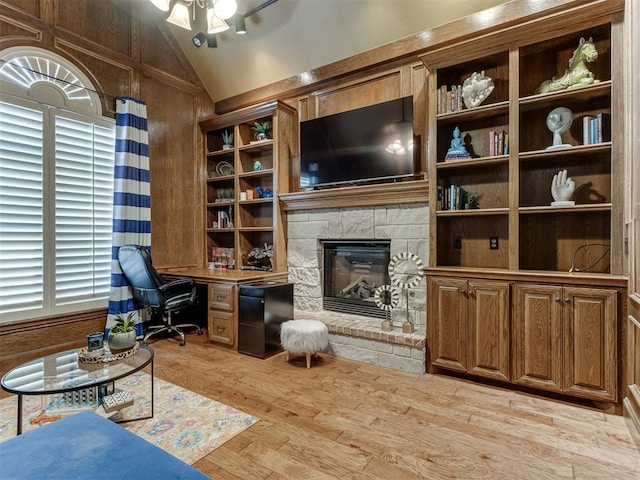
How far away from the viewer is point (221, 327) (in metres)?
3.59

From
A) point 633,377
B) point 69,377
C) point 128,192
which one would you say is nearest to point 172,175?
point 128,192

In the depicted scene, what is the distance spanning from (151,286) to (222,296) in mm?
706

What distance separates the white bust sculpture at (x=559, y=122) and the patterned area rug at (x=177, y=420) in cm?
292

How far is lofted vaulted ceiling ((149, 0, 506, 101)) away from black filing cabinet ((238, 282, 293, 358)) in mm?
2562

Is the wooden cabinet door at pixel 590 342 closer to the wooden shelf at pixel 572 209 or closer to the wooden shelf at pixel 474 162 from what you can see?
the wooden shelf at pixel 572 209

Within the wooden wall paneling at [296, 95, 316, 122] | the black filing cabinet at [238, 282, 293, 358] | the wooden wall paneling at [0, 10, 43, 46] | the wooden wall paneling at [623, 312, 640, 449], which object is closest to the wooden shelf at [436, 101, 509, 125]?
the wooden wall paneling at [296, 95, 316, 122]

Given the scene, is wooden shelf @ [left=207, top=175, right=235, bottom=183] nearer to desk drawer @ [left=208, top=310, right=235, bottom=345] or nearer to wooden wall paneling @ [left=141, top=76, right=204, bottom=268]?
wooden wall paneling @ [left=141, top=76, right=204, bottom=268]

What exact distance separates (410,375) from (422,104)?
8.19 ft

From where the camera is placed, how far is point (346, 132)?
11.9 feet

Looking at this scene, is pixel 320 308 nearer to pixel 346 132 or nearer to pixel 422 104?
pixel 346 132

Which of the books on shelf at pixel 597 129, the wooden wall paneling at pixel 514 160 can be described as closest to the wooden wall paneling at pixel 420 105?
the wooden wall paneling at pixel 514 160

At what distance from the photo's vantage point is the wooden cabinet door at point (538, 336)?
7.86 feet

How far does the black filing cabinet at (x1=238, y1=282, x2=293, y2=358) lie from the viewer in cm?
329

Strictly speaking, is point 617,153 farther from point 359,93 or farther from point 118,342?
point 118,342
